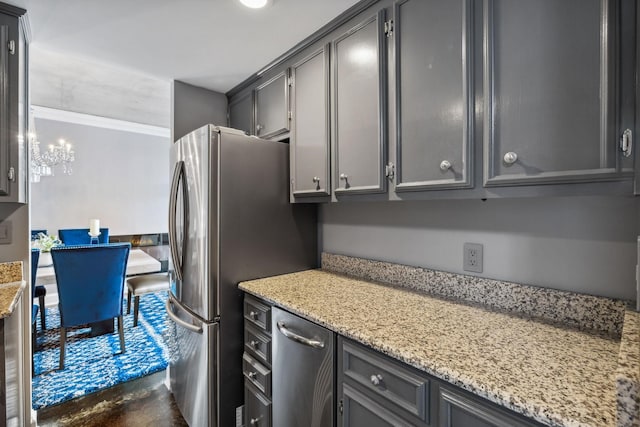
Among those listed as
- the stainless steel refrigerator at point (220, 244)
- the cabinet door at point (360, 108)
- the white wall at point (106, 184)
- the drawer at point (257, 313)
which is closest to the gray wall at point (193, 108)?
the stainless steel refrigerator at point (220, 244)

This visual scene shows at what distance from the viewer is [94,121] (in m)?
4.59

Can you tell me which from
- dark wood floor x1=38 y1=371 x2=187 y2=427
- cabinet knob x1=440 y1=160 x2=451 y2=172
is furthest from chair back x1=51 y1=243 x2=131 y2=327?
cabinet knob x1=440 y1=160 x2=451 y2=172

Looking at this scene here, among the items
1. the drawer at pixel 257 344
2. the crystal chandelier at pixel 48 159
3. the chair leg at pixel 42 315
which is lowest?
the chair leg at pixel 42 315

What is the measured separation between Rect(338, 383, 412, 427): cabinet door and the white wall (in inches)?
195

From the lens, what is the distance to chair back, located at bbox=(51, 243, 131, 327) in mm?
2449

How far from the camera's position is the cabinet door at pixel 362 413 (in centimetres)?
94

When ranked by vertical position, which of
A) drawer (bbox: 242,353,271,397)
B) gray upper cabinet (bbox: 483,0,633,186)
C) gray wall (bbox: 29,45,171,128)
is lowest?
drawer (bbox: 242,353,271,397)

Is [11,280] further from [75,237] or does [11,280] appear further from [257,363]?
[75,237]

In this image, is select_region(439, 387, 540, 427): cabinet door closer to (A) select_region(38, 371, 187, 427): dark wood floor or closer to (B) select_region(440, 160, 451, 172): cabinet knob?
(B) select_region(440, 160, 451, 172): cabinet knob

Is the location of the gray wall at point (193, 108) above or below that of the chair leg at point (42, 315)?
above

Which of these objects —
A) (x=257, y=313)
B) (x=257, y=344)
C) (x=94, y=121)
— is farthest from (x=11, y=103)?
(x=94, y=121)

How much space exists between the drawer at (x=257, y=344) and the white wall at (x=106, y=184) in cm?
426

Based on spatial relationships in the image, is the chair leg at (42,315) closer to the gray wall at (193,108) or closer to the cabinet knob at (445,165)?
the gray wall at (193,108)

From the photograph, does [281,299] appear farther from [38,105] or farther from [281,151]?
[38,105]
